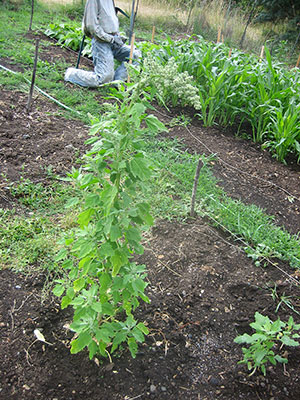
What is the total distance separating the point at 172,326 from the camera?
7.07 ft

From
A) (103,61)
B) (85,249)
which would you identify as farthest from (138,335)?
(103,61)

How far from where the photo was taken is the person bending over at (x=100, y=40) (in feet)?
16.9

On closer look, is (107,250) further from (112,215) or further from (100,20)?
(100,20)

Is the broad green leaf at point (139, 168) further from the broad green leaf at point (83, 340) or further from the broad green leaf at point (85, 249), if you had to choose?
the broad green leaf at point (83, 340)

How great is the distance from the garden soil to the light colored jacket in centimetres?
267

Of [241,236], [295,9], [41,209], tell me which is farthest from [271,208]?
[295,9]

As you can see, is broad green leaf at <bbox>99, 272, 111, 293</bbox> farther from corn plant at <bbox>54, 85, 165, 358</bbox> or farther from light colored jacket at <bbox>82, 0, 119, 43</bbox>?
light colored jacket at <bbox>82, 0, 119, 43</bbox>

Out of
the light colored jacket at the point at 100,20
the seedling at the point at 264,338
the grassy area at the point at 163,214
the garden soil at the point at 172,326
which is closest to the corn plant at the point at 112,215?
the garden soil at the point at 172,326

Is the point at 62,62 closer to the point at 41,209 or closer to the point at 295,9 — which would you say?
the point at 41,209

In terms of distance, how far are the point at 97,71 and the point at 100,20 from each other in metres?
0.70

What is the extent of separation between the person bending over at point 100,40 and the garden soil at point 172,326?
87.7 inches

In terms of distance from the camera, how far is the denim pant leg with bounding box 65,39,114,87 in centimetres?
527

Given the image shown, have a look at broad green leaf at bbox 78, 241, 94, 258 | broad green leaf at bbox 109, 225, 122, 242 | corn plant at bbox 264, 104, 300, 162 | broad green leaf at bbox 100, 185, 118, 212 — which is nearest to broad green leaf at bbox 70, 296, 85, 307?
broad green leaf at bbox 78, 241, 94, 258

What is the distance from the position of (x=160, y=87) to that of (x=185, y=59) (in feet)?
1.84
